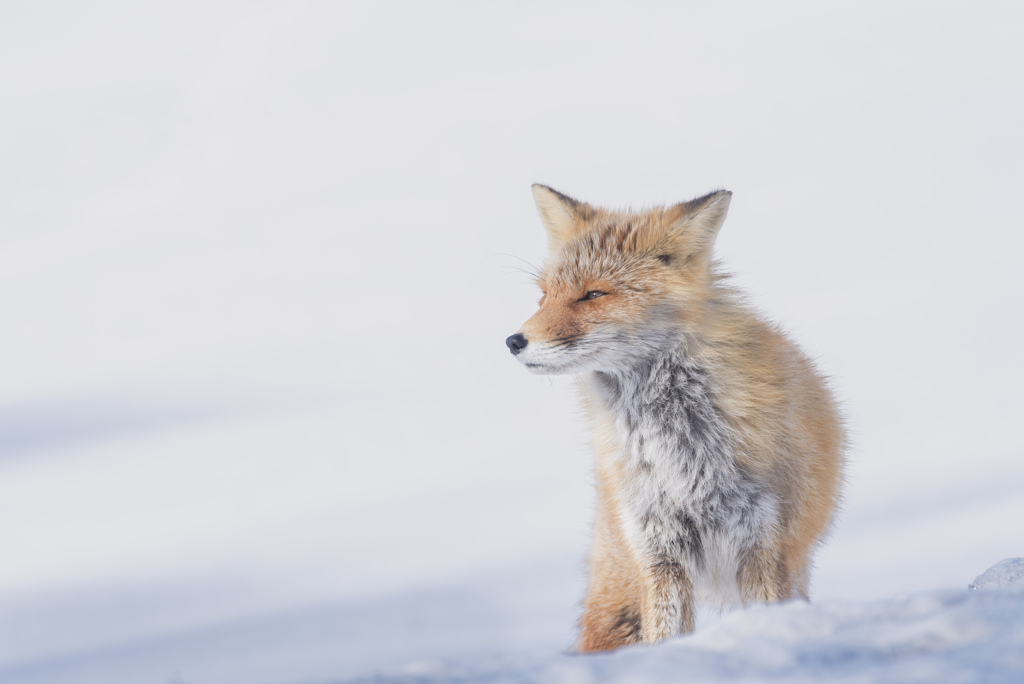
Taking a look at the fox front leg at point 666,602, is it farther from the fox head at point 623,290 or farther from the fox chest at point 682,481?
the fox head at point 623,290

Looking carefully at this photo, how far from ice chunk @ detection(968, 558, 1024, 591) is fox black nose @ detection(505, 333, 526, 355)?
8.84ft

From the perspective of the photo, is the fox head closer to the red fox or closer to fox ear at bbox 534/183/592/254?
the red fox

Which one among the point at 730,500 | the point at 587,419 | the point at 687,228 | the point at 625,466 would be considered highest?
the point at 687,228

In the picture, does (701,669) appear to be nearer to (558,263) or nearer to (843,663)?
(843,663)

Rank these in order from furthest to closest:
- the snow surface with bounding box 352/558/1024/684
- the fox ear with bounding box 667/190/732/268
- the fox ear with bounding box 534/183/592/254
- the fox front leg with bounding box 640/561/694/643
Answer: the fox ear with bounding box 534/183/592/254 < the fox ear with bounding box 667/190/732/268 < the fox front leg with bounding box 640/561/694/643 < the snow surface with bounding box 352/558/1024/684

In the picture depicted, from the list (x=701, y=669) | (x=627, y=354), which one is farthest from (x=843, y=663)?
(x=627, y=354)

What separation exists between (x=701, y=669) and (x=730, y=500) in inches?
72.5

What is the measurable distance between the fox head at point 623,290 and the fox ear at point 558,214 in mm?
166

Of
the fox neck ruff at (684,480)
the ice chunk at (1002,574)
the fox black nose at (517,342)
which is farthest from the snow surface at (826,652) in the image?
the ice chunk at (1002,574)

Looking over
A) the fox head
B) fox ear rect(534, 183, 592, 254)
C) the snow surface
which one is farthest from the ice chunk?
fox ear rect(534, 183, 592, 254)

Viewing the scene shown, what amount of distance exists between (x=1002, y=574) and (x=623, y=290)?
8.44 feet

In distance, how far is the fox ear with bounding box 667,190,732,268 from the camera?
14.4ft

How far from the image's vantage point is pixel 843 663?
2.42 meters

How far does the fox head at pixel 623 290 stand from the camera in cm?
418
